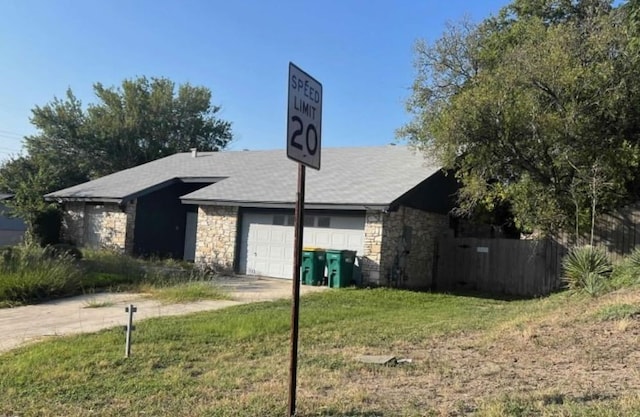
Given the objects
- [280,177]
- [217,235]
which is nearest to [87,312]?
[217,235]

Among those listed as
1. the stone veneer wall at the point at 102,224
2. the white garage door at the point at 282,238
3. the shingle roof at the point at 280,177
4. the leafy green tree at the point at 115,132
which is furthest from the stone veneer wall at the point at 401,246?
the leafy green tree at the point at 115,132

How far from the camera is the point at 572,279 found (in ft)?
43.7

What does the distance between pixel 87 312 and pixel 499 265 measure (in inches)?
483

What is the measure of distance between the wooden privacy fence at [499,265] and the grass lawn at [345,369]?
289 inches

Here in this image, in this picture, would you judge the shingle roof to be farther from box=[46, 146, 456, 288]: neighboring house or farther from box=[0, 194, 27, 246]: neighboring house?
box=[0, 194, 27, 246]: neighboring house

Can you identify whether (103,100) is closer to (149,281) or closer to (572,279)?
(149,281)

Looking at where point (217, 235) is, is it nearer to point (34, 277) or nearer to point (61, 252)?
point (61, 252)

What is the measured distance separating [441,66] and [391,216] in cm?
661

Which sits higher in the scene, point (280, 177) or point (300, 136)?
point (280, 177)

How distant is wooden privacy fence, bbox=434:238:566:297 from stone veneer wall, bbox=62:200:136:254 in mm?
12221

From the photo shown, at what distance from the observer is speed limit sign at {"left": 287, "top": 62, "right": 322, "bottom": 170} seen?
14.5 feet

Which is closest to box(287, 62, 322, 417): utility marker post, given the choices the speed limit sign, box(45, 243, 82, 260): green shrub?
the speed limit sign

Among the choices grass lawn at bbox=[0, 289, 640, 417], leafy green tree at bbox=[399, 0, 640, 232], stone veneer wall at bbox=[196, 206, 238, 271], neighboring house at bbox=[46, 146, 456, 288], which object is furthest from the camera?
stone veneer wall at bbox=[196, 206, 238, 271]

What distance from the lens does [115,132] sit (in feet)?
145
